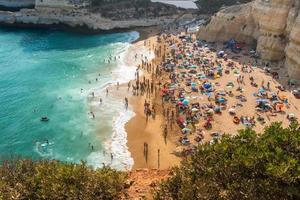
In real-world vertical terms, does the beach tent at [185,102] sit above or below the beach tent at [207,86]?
below

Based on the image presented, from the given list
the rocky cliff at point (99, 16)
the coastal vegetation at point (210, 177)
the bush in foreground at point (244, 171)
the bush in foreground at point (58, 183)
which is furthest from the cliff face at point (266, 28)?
the bush in foreground at point (58, 183)

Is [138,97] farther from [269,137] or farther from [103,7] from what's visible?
[103,7]

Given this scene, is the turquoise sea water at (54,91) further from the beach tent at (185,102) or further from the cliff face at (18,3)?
the cliff face at (18,3)

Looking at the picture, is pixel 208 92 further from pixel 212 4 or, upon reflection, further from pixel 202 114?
pixel 212 4

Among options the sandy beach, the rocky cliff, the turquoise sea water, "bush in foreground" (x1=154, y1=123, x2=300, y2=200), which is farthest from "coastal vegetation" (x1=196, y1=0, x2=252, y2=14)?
"bush in foreground" (x1=154, y1=123, x2=300, y2=200)

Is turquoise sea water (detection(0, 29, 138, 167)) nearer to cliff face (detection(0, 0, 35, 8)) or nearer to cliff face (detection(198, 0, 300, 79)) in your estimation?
cliff face (detection(0, 0, 35, 8))

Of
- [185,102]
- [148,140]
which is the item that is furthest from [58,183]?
[185,102]
